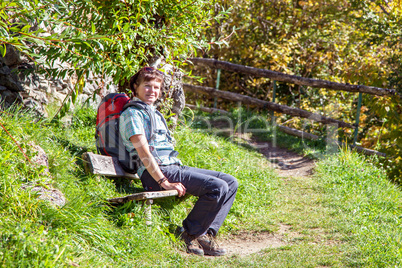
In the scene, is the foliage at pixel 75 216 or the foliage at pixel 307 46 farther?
the foliage at pixel 307 46

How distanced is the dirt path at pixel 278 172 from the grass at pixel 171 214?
0.27 feet

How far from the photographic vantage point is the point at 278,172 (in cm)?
636

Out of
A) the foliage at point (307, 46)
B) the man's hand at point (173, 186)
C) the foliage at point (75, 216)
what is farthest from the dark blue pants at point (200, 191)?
the foliage at point (307, 46)

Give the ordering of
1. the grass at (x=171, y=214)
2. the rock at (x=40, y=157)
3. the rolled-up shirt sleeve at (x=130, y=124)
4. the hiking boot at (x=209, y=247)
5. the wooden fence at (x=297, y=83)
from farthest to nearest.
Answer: the wooden fence at (x=297, y=83), the hiking boot at (x=209, y=247), the rolled-up shirt sleeve at (x=130, y=124), the rock at (x=40, y=157), the grass at (x=171, y=214)

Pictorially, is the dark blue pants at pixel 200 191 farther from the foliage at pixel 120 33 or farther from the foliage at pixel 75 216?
the foliage at pixel 120 33

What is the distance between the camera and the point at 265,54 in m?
9.40

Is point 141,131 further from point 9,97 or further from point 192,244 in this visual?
point 9,97

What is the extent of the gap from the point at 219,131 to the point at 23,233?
5.39 m

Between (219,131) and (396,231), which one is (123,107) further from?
(219,131)

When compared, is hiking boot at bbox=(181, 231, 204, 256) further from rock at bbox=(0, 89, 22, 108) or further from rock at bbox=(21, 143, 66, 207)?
rock at bbox=(0, 89, 22, 108)

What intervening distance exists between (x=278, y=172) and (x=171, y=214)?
2729mm

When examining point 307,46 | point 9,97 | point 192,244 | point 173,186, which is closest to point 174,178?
point 173,186

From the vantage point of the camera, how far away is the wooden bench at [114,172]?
354 centimetres

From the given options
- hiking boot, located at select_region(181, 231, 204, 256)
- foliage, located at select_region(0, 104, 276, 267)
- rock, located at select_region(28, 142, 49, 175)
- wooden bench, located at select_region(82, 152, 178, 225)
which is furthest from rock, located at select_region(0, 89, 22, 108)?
hiking boot, located at select_region(181, 231, 204, 256)
